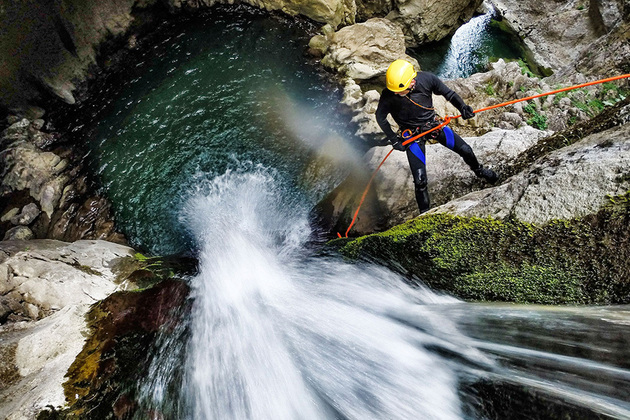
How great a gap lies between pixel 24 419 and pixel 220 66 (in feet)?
36.2

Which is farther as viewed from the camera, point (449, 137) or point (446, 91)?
point (449, 137)

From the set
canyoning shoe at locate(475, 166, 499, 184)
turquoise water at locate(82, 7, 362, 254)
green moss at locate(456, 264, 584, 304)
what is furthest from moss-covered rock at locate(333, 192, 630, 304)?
turquoise water at locate(82, 7, 362, 254)

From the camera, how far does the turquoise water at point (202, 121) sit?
7906 mm

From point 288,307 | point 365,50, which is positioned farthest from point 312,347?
point 365,50

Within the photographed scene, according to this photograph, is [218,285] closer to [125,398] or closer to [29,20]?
[125,398]

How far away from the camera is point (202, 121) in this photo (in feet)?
31.2

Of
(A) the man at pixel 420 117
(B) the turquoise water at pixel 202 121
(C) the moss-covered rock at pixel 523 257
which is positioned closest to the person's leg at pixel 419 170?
(A) the man at pixel 420 117

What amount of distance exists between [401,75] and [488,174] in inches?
79.4

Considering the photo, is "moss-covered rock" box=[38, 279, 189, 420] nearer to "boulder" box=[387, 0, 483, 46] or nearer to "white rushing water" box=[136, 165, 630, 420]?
"white rushing water" box=[136, 165, 630, 420]

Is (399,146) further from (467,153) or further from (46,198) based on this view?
(46,198)

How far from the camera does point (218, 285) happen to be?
17.6 ft

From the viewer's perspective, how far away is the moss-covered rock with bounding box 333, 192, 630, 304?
2.58 metres

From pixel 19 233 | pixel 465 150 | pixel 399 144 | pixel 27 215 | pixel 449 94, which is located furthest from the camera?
pixel 27 215

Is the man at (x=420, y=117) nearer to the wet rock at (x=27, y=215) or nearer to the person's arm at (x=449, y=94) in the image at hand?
the person's arm at (x=449, y=94)
